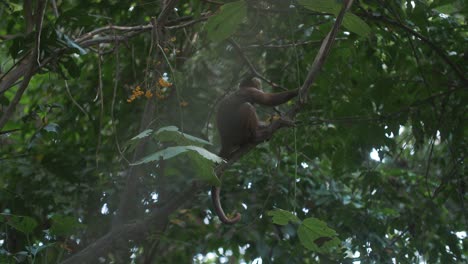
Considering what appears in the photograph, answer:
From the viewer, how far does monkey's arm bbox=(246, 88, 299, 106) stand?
4.96 meters

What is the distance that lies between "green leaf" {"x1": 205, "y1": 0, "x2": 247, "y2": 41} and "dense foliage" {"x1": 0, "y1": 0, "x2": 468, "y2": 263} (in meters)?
1.16

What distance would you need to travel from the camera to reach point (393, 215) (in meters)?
5.98

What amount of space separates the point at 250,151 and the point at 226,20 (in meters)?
2.83

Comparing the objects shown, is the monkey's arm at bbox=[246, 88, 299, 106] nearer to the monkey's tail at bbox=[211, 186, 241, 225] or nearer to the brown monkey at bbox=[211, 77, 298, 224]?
the brown monkey at bbox=[211, 77, 298, 224]

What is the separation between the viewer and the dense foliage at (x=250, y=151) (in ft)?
14.8

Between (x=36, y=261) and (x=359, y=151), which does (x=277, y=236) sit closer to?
(x=359, y=151)

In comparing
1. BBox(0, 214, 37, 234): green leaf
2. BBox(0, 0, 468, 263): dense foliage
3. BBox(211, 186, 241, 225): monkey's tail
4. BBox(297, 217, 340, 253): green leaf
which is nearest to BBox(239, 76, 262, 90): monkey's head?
BBox(0, 0, 468, 263): dense foliage

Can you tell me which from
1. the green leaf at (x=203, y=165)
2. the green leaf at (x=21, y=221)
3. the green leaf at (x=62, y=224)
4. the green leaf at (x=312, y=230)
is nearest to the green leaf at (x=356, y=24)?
the green leaf at (x=312, y=230)

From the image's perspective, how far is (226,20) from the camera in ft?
9.20

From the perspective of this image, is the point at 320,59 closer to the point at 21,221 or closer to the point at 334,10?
the point at 334,10

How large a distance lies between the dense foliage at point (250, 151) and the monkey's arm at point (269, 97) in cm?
10

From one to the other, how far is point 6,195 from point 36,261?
39.9 inches

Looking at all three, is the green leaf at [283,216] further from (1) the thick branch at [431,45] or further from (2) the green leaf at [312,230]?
(1) the thick branch at [431,45]

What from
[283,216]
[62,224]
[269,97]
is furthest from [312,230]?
[269,97]
